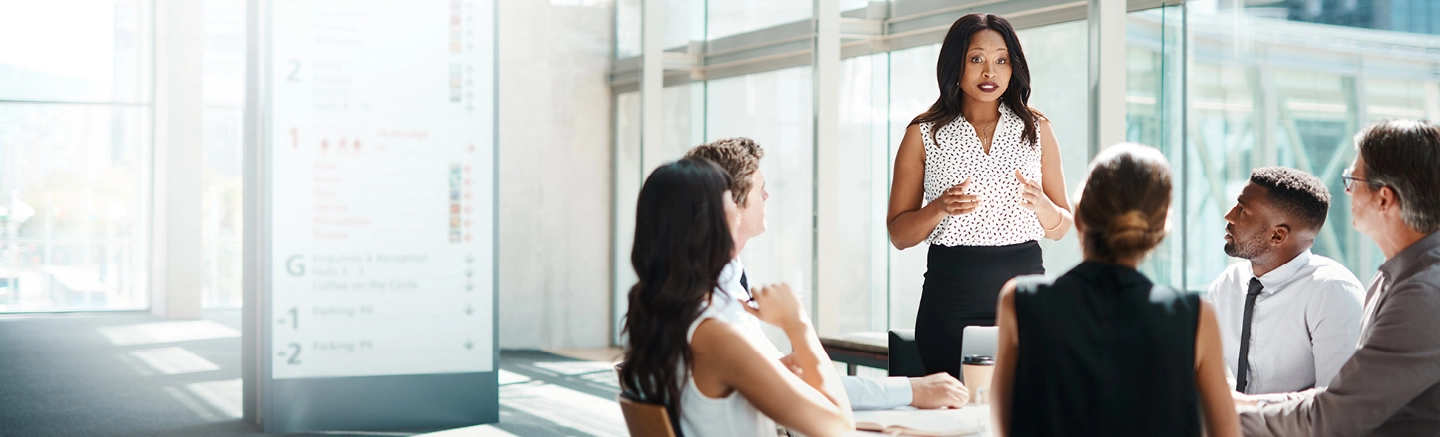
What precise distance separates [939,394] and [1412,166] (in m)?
0.92

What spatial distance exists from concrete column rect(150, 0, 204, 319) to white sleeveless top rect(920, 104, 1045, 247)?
5811 millimetres

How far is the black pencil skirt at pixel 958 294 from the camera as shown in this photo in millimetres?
2738

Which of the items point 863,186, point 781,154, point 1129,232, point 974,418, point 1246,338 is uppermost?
point 781,154

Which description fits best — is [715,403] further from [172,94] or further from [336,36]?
[172,94]

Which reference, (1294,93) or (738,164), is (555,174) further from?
(738,164)

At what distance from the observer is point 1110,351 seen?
153 centimetres

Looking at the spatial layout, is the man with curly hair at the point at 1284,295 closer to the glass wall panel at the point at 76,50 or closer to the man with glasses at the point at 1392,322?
the man with glasses at the point at 1392,322

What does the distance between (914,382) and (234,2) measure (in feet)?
21.0

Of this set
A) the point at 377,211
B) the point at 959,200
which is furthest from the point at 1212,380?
the point at 377,211

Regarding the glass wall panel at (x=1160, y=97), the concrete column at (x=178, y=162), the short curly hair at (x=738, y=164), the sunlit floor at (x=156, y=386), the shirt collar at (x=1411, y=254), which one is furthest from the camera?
the concrete column at (x=178, y=162)

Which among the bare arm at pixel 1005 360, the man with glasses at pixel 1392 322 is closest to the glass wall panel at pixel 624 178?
the man with glasses at pixel 1392 322

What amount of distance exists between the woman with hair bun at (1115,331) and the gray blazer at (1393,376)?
0.49m

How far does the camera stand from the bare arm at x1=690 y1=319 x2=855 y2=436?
1787 millimetres

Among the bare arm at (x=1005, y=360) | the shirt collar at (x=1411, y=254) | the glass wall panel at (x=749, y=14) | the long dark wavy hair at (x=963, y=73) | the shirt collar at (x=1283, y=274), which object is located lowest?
the bare arm at (x=1005, y=360)
